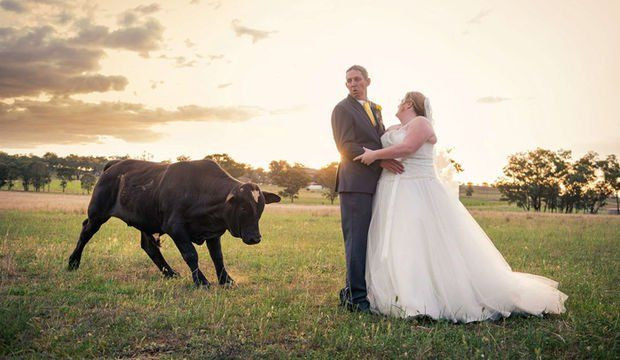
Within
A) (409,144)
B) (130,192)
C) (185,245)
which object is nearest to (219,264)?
(185,245)

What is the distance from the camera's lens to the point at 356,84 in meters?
6.57

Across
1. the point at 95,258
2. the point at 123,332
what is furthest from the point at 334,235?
the point at 123,332

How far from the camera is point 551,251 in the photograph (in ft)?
47.9

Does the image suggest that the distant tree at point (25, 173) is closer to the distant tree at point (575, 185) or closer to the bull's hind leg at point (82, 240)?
the bull's hind leg at point (82, 240)

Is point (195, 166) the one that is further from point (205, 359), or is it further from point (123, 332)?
point (205, 359)

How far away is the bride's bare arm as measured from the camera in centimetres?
618

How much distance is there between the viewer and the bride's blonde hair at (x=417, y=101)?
6.54m

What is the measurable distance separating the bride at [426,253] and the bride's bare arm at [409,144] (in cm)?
1

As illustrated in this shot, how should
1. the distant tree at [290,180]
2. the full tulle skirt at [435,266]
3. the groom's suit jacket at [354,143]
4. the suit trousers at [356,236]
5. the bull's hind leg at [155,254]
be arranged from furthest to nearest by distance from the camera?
the distant tree at [290,180] → the bull's hind leg at [155,254] → the groom's suit jacket at [354,143] → the suit trousers at [356,236] → the full tulle skirt at [435,266]

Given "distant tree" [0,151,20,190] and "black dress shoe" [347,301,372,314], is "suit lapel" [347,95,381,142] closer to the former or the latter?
"black dress shoe" [347,301,372,314]

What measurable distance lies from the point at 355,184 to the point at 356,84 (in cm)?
139

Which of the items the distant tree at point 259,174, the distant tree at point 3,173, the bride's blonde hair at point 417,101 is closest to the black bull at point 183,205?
A: the bride's blonde hair at point 417,101

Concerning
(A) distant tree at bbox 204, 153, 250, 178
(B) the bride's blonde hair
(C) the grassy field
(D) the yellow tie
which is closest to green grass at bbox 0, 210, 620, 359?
(D) the yellow tie

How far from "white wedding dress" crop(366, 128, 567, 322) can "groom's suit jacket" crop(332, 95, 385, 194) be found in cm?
19
